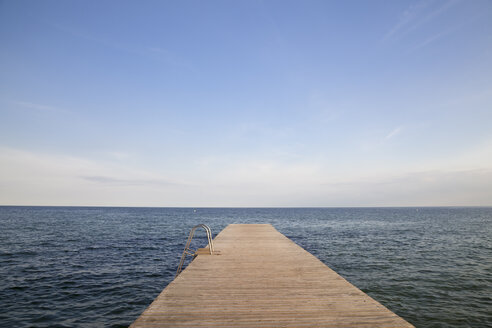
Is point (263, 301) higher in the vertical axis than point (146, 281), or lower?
higher

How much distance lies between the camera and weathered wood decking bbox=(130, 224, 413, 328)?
13.2 ft

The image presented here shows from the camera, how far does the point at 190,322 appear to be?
157 inches

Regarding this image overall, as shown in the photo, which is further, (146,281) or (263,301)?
(146,281)

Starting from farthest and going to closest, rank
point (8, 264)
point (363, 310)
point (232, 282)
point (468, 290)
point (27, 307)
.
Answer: point (8, 264) < point (468, 290) < point (27, 307) < point (232, 282) < point (363, 310)

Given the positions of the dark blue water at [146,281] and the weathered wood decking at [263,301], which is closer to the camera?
the weathered wood decking at [263,301]

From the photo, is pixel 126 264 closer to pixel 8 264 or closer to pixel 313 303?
pixel 8 264

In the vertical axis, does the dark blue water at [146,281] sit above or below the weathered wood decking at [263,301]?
below

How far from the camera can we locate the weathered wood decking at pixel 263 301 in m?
4.02

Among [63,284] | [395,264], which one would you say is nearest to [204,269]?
[63,284]

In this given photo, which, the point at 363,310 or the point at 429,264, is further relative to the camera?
the point at 429,264

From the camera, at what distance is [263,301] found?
4.89 meters

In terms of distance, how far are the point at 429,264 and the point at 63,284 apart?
1878cm

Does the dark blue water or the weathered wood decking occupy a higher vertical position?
the weathered wood decking

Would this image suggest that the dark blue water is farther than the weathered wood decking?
Yes
